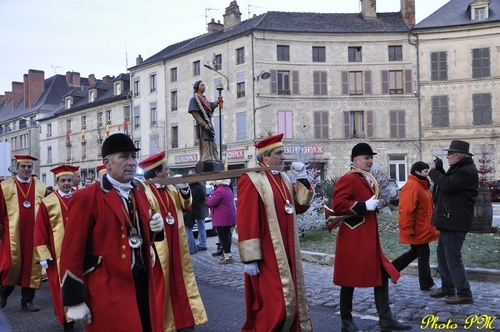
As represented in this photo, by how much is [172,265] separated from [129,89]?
153 feet

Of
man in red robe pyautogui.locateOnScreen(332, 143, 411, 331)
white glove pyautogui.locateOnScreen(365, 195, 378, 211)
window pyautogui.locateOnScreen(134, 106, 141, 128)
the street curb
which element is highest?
window pyautogui.locateOnScreen(134, 106, 141, 128)

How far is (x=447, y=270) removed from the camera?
727 cm

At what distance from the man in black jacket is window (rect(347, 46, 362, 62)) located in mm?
32884

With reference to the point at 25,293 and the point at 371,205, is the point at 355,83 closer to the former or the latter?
the point at 25,293

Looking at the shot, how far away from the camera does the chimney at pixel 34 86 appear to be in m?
→ 67.6

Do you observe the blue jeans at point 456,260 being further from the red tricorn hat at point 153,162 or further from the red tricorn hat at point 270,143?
the red tricorn hat at point 153,162

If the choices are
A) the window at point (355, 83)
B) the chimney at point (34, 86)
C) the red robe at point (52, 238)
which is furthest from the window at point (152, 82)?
the red robe at point (52, 238)

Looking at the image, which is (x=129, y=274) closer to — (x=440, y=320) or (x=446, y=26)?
(x=440, y=320)

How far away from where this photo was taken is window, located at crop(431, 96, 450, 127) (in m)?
37.6

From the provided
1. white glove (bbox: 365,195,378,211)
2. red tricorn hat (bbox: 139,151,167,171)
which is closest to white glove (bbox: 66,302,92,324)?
white glove (bbox: 365,195,378,211)

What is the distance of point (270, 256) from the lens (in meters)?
5.07

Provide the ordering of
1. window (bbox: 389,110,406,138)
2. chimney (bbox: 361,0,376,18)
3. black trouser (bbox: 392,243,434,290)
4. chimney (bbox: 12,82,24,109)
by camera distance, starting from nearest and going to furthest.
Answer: black trouser (bbox: 392,243,434,290), window (bbox: 389,110,406,138), chimney (bbox: 361,0,376,18), chimney (bbox: 12,82,24,109)

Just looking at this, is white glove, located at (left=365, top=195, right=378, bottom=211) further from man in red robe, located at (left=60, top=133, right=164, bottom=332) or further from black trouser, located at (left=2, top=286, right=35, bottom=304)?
black trouser, located at (left=2, top=286, right=35, bottom=304)

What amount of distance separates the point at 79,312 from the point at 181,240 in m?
2.85
